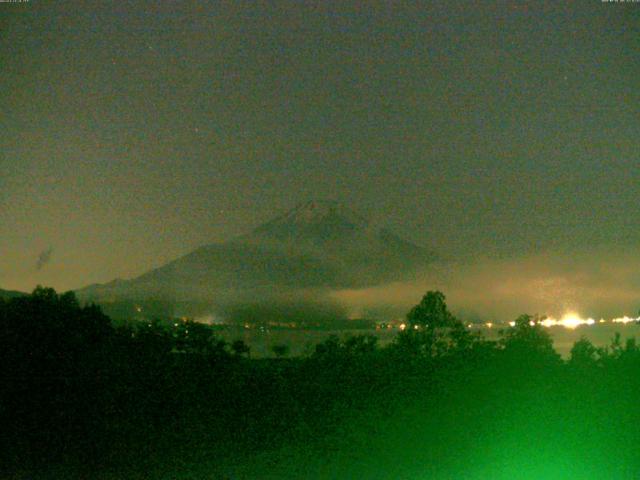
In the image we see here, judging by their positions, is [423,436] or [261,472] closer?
[261,472]

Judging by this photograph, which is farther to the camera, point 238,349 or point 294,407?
point 238,349

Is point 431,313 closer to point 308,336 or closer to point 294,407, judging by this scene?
point 294,407

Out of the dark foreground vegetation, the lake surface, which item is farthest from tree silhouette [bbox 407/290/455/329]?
the dark foreground vegetation

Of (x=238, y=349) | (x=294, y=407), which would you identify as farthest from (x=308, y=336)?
(x=294, y=407)

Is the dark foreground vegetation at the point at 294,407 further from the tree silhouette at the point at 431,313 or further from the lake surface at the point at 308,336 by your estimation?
the tree silhouette at the point at 431,313

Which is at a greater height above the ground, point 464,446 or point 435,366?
point 435,366

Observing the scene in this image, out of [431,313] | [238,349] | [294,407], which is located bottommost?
[294,407]

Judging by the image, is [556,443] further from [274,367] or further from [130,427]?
[130,427]

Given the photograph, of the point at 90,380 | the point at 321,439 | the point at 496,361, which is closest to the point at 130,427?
the point at 90,380
